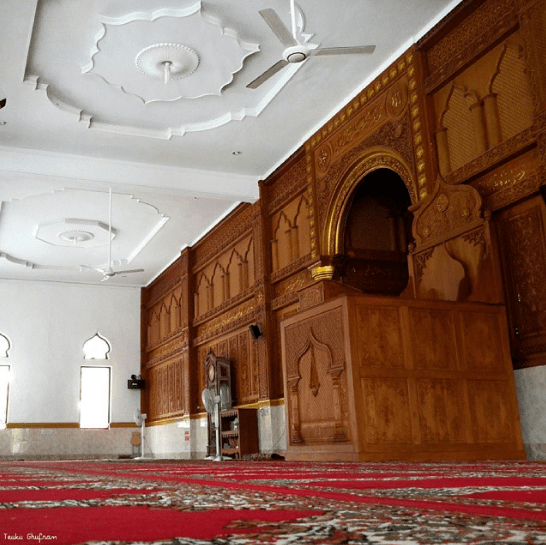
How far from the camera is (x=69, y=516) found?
121 centimetres

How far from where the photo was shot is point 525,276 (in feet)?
19.5

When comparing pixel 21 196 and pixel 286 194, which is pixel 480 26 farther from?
pixel 21 196

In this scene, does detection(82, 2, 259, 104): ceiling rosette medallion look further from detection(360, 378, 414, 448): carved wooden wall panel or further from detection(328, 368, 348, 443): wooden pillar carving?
detection(360, 378, 414, 448): carved wooden wall panel

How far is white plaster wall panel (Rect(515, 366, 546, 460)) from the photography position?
5.64m

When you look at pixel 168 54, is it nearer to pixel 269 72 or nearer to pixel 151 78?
pixel 151 78

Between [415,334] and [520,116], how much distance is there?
88.0 inches

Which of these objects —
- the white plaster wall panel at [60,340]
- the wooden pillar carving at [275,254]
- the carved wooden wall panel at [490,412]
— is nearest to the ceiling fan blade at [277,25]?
the carved wooden wall panel at [490,412]

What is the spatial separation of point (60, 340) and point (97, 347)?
971mm

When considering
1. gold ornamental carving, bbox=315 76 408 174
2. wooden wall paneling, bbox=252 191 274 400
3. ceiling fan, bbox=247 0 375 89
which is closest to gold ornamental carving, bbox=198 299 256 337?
wooden wall paneling, bbox=252 191 274 400

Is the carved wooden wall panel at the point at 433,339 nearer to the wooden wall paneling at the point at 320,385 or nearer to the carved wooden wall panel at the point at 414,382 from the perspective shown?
the carved wooden wall panel at the point at 414,382

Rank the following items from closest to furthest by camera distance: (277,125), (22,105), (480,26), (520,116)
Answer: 1. (520,116)
2. (480,26)
3. (22,105)
4. (277,125)

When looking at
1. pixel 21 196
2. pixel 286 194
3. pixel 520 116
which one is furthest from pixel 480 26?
pixel 21 196

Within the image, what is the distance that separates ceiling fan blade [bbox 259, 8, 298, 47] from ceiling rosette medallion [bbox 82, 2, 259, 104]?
168 centimetres

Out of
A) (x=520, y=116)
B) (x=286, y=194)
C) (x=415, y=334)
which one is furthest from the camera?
(x=286, y=194)
